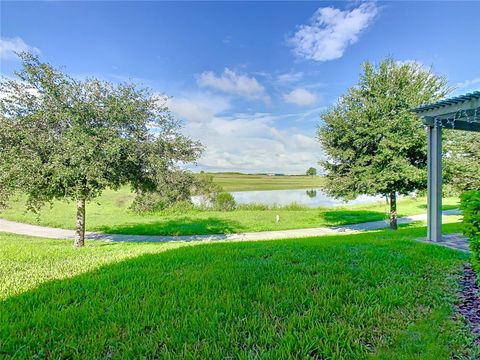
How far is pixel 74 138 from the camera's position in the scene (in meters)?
6.83

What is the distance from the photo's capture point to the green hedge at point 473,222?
328 cm

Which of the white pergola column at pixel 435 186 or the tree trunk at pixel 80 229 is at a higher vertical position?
the white pergola column at pixel 435 186

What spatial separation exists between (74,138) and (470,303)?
316 inches

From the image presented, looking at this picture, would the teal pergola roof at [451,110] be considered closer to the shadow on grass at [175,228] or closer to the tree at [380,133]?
the tree at [380,133]

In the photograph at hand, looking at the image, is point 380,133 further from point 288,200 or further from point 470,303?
point 288,200

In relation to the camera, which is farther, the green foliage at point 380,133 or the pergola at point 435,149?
the green foliage at point 380,133

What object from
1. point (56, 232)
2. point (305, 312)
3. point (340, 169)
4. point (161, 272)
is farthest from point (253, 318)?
point (56, 232)

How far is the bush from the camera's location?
2059 centimetres

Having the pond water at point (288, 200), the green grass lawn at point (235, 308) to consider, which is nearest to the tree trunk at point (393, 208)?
the pond water at point (288, 200)

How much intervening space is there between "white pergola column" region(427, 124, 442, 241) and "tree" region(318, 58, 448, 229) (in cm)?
291

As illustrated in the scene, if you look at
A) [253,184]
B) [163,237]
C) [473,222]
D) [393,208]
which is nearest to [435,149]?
[473,222]

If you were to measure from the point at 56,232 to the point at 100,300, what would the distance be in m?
11.0

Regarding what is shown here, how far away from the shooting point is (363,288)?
3.25 meters

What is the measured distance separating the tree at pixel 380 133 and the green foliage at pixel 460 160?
82 centimetres
